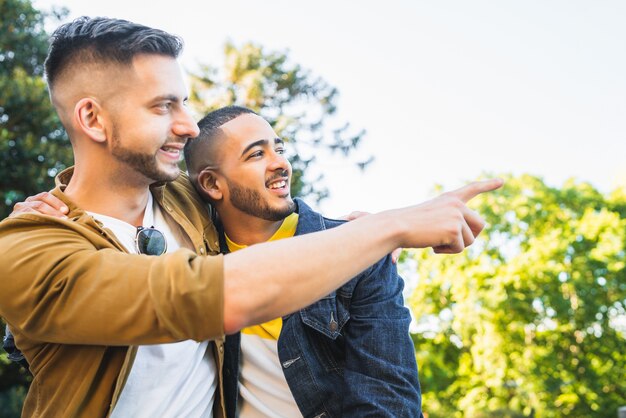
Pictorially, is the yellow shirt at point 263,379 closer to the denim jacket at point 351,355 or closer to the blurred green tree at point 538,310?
the denim jacket at point 351,355

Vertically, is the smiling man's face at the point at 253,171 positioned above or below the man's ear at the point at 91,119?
below

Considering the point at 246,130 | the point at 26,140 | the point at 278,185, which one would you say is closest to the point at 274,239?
the point at 278,185

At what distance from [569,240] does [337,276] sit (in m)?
25.8

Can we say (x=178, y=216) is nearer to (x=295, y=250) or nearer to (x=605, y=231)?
(x=295, y=250)

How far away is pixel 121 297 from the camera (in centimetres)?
171

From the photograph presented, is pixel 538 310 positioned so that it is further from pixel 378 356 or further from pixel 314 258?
pixel 314 258

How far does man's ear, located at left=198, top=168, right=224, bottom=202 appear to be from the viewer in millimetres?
3566

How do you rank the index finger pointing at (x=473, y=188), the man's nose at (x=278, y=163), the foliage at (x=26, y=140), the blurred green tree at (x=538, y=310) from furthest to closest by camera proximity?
the blurred green tree at (x=538, y=310) → the foliage at (x=26, y=140) → the man's nose at (x=278, y=163) → the index finger pointing at (x=473, y=188)

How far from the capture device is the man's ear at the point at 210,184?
3566mm

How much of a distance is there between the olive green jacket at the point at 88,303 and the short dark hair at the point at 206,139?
Answer: 141 centimetres

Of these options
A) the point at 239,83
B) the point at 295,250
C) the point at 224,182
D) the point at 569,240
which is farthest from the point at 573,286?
the point at 295,250

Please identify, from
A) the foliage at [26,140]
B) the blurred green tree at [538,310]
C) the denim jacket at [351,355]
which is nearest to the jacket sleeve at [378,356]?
the denim jacket at [351,355]

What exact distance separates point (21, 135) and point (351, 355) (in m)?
12.4

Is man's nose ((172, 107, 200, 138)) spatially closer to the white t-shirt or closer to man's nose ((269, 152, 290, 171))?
the white t-shirt
